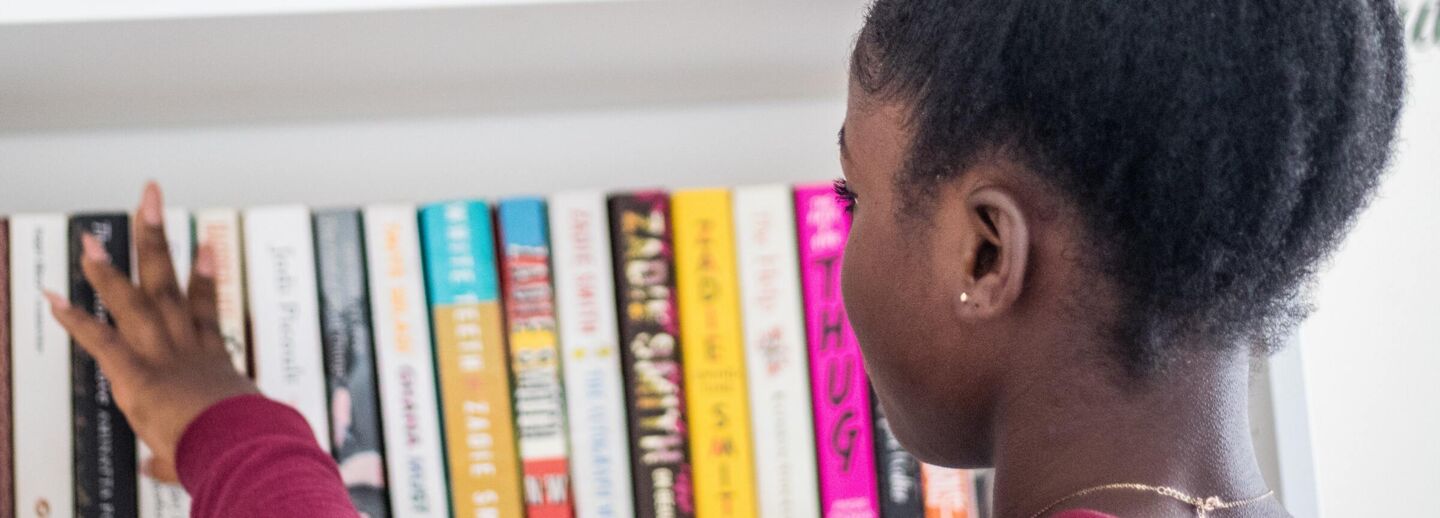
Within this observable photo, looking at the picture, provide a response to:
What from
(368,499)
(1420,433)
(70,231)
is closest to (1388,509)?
(1420,433)

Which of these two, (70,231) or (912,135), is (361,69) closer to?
(70,231)

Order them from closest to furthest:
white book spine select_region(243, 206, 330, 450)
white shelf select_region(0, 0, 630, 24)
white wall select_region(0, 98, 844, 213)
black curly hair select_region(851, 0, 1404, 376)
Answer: black curly hair select_region(851, 0, 1404, 376)
white shelf select_region(0, 0, 630, 24)
white book spine select_region(243, 206, 330, 450)
white wall select_region(0, 98, 844, 213)

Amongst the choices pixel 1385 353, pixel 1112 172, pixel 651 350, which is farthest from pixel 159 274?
pixel 1385 353

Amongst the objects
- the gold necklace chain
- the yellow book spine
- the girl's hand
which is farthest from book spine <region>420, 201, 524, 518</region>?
the gold necklace chain

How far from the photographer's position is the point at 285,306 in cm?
73

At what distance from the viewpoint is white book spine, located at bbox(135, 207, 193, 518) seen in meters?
0.72

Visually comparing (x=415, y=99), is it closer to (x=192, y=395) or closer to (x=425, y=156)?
(x=425, y=156)

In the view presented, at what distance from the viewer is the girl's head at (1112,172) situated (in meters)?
0.46

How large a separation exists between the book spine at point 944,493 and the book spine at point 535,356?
199mm

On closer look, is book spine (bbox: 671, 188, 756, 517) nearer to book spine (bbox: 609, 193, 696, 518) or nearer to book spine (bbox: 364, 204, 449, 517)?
book spine (bbox: 609, 193, 696, 518)

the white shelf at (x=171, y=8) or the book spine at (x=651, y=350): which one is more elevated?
the white shelf at (x=171, y=8)

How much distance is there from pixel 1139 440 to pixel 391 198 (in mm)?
520

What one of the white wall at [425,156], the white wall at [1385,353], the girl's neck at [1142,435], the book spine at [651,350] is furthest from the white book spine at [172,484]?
the white wall at [1385,353]

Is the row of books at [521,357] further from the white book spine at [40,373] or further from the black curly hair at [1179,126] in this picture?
the black curly hair at [1179,126]
